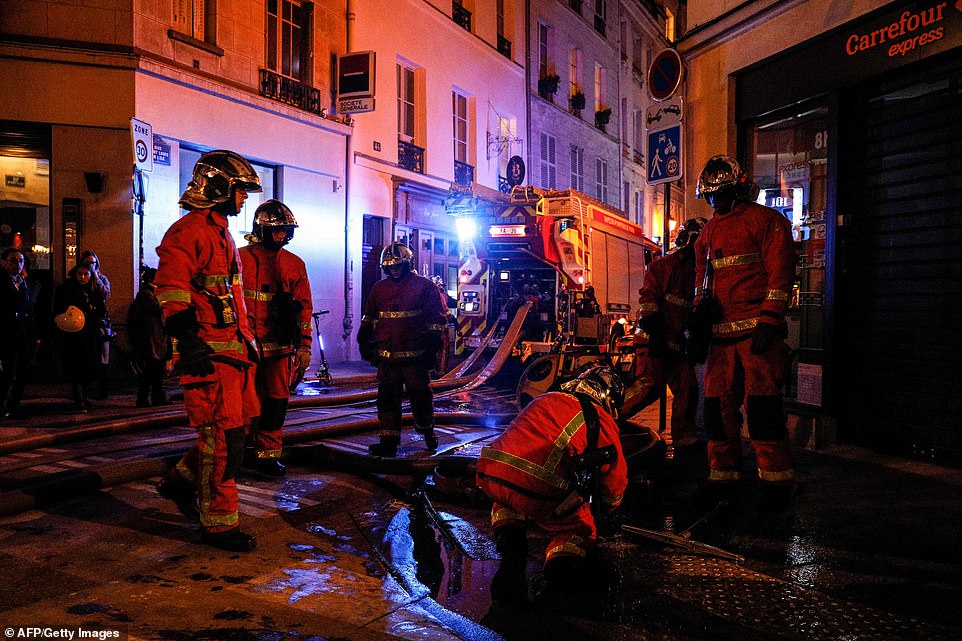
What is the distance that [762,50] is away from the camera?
26.7 ft

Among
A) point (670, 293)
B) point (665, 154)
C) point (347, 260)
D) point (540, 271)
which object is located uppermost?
point (665, 154)

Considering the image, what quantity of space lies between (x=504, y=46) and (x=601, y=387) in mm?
21230

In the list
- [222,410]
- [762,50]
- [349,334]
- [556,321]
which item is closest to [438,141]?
[349,334]

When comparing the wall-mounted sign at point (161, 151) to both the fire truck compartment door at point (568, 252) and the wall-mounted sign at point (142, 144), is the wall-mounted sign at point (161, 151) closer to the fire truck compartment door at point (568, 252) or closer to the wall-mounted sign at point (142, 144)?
the wall-mounted sign at point (142, 144)

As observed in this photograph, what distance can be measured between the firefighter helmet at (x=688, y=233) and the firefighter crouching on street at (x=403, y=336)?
2.47 metres

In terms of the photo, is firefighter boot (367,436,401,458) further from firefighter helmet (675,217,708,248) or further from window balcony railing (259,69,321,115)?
window balcony railing (259,69,321,115)

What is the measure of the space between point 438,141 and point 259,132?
6.42 m

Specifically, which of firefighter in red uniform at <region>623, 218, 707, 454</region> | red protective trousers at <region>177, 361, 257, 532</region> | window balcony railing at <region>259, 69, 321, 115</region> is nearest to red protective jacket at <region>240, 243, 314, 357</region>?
red protective trousers at <region>177, 361, 257, 532</region>

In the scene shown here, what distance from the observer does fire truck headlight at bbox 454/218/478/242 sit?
13.0 m

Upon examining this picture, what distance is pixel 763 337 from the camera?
16.1 feet

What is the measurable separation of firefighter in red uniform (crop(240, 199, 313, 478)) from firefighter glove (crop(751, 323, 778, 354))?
3.65m

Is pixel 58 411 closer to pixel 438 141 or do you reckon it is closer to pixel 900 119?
pixel 900 119

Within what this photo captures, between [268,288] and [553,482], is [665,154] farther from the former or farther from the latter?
[553,482]

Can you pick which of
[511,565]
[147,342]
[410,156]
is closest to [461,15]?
[410,156]
